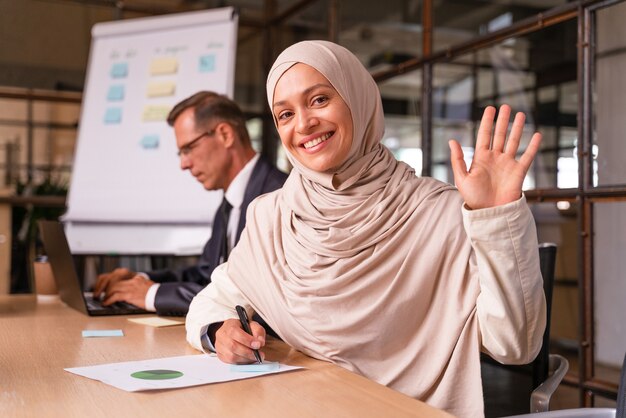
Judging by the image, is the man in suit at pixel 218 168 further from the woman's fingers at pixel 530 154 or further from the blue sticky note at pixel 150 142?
the woman's fingers at pixel 530 154

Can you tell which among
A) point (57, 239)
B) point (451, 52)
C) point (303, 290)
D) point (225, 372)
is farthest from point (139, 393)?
point (451, 52)

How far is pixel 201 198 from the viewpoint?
3.41m

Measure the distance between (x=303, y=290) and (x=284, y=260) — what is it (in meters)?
0.12

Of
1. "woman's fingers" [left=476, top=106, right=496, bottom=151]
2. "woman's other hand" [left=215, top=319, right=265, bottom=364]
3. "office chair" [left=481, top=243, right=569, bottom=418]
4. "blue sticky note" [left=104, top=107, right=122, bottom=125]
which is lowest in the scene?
"office chair" [left=481, top=243, right=569, bottom=418]

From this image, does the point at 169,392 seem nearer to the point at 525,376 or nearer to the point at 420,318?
the point at 420,318

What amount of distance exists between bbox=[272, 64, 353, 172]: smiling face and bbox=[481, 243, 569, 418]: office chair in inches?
19.3

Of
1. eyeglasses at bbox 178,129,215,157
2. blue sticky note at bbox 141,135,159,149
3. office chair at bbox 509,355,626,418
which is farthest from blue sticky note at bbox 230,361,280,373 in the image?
blue sticky note at bbox 141,135,159,149

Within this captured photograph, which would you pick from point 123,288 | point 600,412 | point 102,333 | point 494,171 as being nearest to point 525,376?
point 600,412

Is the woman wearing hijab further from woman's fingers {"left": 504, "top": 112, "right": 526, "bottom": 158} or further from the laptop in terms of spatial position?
the laptop

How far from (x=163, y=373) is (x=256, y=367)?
160 millimetres

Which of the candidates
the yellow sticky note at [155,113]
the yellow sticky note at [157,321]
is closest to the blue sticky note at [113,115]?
the yellow sticky note at [155,113]

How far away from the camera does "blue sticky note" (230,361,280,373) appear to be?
1225mm

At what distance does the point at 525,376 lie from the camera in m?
1.57

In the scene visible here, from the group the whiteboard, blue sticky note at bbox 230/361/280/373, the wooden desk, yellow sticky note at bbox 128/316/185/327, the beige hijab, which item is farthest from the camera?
the whiteboard
